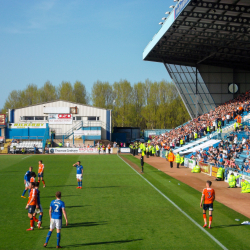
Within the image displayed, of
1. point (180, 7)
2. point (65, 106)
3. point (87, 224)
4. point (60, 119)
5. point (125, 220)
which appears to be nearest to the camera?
point (87, 224)

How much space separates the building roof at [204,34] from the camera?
29.6 metres

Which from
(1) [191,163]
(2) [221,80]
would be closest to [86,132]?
(2) [221,80]

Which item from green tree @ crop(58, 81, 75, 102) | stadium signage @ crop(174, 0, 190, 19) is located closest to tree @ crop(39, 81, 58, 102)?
green tree @ crop(58, 81, 75, 102)

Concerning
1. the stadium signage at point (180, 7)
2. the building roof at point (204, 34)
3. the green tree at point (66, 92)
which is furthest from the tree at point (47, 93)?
the stadium signage at point (180, 7)

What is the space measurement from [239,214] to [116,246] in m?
6.75

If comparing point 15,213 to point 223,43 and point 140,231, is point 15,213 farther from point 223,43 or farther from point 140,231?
point 223,43

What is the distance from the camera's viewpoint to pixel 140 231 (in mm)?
11156

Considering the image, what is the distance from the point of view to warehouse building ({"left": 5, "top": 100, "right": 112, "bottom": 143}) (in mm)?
63594

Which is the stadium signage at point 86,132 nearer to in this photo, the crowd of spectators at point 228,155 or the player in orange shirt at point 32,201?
the crowd of spectators at point 228,155

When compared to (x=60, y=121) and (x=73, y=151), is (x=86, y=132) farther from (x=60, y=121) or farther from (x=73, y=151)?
(x=73, y=151)

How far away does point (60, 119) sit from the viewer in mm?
65500

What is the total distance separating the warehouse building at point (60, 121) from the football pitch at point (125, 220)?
43027 millimetres

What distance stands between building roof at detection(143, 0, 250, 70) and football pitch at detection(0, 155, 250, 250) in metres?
18.2

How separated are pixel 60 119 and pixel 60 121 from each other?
0.41 m
